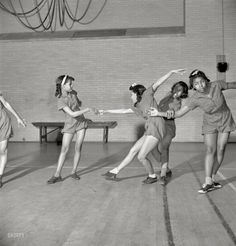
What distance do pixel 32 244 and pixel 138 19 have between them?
9.89 meters

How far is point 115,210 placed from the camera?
12.7 feet

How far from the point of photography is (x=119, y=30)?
11750 millimetres

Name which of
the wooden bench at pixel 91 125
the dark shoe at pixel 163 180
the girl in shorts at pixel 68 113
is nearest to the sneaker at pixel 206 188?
the dark shoe at pixel 163 180

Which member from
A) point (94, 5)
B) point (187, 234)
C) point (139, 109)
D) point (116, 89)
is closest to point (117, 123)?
point (116, 89)

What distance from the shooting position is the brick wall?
444 inches

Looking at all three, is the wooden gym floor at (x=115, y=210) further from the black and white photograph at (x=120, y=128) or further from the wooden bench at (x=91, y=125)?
the wooden bench at (x=91, y=125)

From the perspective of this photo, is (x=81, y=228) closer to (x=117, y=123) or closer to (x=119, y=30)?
(x=117, y=123)

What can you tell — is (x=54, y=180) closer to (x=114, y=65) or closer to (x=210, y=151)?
(x=210, y=151)

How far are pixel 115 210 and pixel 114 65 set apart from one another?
828 centimetres

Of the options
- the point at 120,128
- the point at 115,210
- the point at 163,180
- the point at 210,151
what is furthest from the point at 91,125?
the point at 115,210

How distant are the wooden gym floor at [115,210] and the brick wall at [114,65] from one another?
533cm

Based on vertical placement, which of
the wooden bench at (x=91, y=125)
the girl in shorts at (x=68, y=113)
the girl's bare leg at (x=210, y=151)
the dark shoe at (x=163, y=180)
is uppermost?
the girl in shorts at (x=68, y=113)

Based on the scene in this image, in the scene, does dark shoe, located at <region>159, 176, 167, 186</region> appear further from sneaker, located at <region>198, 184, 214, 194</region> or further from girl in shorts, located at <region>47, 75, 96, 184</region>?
girl in shorts, located at <region>47, 75, 96, 184</region>

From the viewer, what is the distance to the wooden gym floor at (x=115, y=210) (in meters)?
3.02
